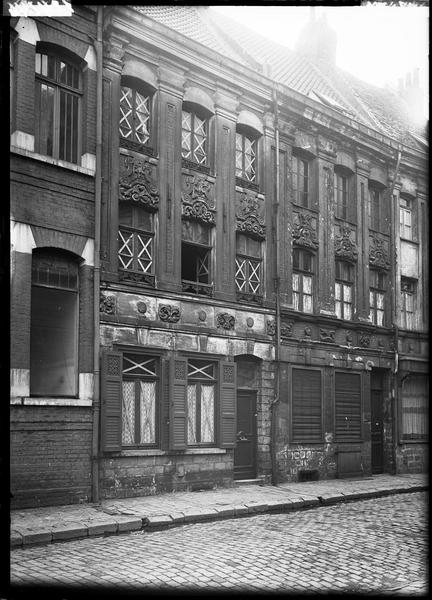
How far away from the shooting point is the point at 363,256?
2095 cm

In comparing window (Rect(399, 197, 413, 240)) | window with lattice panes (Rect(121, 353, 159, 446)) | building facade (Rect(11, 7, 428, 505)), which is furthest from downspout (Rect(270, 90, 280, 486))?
window (Rect(399, 197, 413, 240))

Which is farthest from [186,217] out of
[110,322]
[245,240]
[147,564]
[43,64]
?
[147,564]

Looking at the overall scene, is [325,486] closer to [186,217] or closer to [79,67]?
[186,217]

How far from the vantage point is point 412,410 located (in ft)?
71.1

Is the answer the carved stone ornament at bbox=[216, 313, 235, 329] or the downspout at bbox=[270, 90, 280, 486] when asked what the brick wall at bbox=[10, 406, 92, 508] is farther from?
the downspout at bbox=[270, 90, 280, 486]

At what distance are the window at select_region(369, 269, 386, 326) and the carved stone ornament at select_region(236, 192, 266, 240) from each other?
15.6ft

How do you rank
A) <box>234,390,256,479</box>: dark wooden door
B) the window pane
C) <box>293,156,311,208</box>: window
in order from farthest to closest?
<box>293,156,311,208</box>: window, <box>234,390,256,479</box>: dark wooden door, the window pane

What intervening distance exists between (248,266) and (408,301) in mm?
6943

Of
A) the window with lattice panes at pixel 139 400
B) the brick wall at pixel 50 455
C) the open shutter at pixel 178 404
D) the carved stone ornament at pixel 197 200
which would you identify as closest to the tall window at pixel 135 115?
the carved stone ornament at pixel 197 200

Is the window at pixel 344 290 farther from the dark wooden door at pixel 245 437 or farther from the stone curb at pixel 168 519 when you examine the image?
the stone curb at pixel 168 519

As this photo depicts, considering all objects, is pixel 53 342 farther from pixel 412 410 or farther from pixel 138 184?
pixel 412 410

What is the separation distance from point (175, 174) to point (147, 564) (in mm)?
9442

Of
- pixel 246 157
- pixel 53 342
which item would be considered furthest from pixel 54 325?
pixel 246 157

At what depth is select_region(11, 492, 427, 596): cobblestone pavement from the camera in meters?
7.62
